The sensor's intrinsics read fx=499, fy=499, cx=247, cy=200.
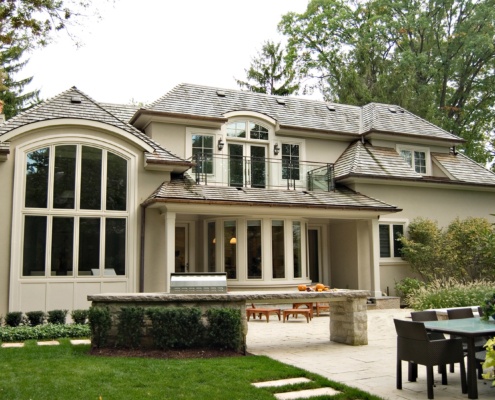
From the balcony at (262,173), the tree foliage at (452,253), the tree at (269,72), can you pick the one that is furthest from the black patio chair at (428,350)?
the tree at (269,72)

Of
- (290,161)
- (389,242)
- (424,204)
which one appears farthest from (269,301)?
(424,204)

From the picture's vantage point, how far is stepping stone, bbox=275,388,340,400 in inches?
239

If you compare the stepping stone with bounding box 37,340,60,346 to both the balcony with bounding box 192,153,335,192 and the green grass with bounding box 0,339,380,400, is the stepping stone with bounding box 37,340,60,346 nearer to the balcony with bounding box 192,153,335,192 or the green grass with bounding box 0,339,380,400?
the green grass with bounding box 0,339,380,400

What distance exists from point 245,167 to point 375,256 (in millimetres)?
5346

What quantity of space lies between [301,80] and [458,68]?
10.5 meters

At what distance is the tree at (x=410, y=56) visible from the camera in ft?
95.9

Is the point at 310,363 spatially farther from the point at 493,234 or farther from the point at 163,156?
the point at 493,234

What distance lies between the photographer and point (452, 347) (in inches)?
237

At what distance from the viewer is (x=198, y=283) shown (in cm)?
918

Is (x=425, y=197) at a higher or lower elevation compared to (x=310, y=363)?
higher

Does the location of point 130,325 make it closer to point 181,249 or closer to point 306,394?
point 306,394

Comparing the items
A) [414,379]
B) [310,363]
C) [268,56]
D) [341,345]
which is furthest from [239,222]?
[268,56]

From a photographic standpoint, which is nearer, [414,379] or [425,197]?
[414,379]

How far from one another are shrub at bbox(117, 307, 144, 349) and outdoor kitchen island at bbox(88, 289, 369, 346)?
180mm
